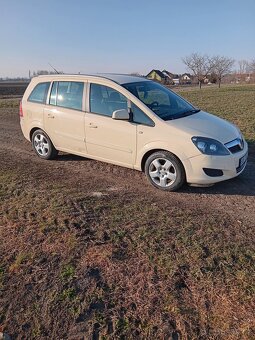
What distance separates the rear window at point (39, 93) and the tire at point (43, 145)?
63cm

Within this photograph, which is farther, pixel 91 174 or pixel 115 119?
pixel 91 174

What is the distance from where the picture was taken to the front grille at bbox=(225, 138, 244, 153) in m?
4.88

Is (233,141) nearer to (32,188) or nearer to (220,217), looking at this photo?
(220,217)

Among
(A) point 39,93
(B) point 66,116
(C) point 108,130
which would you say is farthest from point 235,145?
(A) point 39,93

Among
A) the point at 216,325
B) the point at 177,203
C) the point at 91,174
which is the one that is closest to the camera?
the point at 216,325

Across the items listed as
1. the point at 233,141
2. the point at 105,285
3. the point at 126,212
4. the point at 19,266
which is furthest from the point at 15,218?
the point at 233,141

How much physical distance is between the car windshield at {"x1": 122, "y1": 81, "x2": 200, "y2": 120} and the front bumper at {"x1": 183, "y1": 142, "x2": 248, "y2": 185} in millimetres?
897

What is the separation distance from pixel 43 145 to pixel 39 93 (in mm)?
1061

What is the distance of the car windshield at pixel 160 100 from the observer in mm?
5344

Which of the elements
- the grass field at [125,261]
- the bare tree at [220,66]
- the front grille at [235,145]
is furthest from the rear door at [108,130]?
the bare tree at [220,66]

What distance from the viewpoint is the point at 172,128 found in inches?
194

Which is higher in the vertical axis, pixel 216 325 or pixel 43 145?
pixel 43 145

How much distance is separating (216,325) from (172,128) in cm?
303

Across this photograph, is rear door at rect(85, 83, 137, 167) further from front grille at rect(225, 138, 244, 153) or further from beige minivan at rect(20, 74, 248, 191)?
front grille at rect(225, 138, 244, 153)
